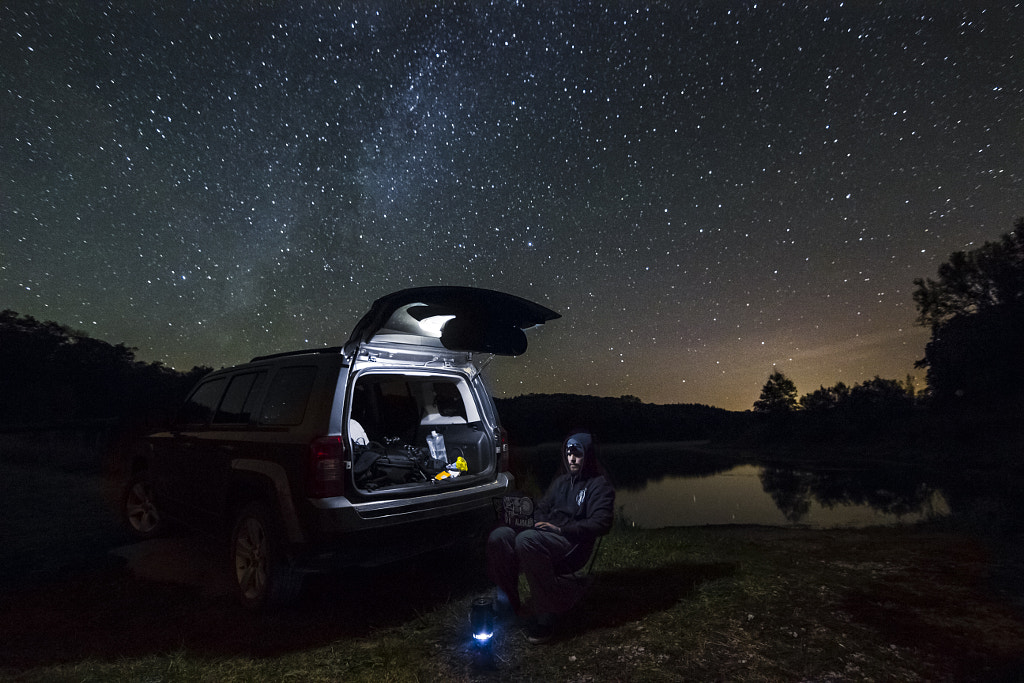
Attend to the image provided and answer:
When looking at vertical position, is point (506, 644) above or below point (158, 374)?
below

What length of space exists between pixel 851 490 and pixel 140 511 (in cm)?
1831

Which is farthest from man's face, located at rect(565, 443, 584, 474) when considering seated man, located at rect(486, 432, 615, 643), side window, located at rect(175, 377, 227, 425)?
side window, located at rect(175, 377, 227, 425)

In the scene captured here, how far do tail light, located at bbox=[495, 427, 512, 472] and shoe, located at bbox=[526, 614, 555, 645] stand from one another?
→ 153cm

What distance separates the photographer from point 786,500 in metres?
15.6

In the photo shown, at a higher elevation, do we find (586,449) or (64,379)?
(64,379)

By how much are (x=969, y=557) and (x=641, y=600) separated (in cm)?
379

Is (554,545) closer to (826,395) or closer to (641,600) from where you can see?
(641,600)

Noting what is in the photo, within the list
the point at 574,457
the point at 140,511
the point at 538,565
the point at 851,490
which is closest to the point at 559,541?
the point at 538,565

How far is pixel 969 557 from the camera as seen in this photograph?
5195 millimetres

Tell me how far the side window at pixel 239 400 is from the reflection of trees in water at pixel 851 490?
37.9ft

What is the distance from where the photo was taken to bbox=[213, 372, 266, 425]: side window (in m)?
4.27

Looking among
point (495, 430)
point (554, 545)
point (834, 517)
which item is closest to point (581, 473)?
point (554, 545)

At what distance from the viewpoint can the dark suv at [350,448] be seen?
133 inches

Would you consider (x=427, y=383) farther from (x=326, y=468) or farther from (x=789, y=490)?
(x=789, y=490)
